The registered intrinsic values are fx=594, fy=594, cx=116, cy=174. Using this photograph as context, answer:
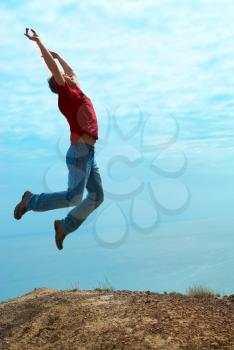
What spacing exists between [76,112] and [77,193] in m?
1.16

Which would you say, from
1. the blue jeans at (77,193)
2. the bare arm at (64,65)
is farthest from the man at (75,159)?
the bare arm at (64,65)

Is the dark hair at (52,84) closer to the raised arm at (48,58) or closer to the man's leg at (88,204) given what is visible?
the raised arm at (48,58)

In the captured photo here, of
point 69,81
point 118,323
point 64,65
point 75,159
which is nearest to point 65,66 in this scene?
point 64,65

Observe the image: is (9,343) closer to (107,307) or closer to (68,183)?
(107,307)

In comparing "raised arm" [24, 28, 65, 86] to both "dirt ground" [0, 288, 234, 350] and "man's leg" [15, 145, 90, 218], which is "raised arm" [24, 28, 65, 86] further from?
"dirt ground" [0, 288, 234, 350]

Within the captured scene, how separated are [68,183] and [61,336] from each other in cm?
215

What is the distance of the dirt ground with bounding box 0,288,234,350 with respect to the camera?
7501 millimetres

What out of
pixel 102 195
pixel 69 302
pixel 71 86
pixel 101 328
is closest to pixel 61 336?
pixel 101 328

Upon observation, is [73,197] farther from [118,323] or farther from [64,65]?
[64,65]

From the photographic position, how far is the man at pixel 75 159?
332 inches

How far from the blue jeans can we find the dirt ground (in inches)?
52.7

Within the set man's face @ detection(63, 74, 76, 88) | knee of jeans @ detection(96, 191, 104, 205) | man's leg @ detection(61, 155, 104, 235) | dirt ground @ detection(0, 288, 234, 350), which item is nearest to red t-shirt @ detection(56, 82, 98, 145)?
man's face @ detection(63, 74, 76, 88)

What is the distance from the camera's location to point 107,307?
891cm

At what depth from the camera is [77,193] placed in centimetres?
854
